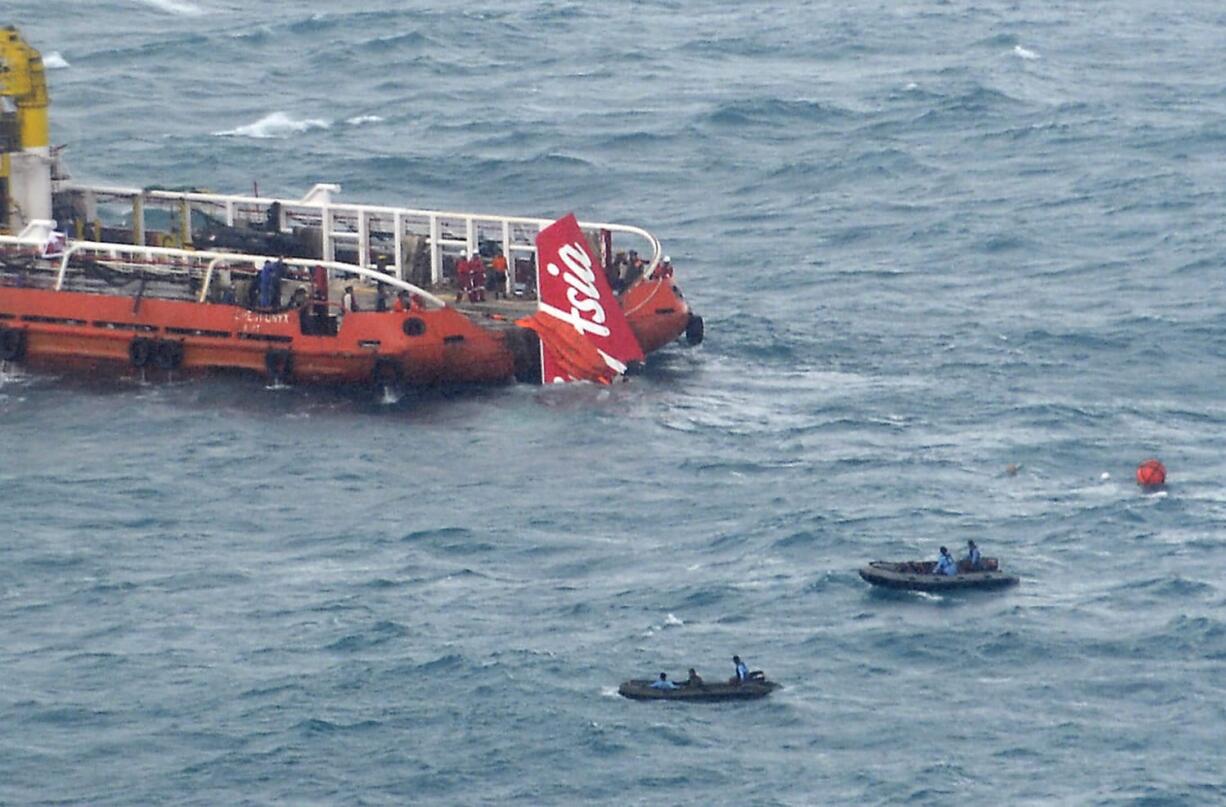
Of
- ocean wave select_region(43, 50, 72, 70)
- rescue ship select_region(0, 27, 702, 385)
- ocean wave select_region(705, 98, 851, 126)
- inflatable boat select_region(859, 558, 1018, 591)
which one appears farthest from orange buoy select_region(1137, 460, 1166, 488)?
ocean wave select_region(43, 50, 72, 70)

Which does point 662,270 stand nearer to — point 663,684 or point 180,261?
point 180,261

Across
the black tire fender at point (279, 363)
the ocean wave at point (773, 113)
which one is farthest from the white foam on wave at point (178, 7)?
the black tire fender at point (279, 363)

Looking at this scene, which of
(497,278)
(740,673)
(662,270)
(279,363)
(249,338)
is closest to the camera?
(740,673)

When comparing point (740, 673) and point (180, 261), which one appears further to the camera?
point (180, 261)

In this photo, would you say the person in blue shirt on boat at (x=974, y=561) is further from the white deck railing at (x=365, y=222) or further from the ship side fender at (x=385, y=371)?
the white deck railing at (x=365, y=222)

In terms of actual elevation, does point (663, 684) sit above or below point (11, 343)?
below

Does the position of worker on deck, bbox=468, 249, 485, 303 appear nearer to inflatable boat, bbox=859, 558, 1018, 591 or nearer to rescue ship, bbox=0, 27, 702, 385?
rescue ship, bbox=0, 27, 702, 385

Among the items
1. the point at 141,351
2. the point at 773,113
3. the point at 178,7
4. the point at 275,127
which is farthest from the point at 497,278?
the point at 178,7
